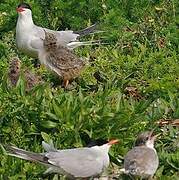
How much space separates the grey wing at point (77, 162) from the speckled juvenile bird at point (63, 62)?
1.79m

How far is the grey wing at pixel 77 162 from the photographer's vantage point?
5992mm

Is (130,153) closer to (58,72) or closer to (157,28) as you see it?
(58,72)

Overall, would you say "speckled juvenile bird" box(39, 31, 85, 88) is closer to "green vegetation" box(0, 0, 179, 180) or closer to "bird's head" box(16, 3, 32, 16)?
A: "green vegetation" box(0, 0, 179, 180)

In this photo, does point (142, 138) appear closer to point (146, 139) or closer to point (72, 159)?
point (146, 139)

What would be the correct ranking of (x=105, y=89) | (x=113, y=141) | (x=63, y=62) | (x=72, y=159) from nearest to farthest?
(x=72, y=159) < (x=113, y=141) < (x=105, y=89) < (x=63, y=62)

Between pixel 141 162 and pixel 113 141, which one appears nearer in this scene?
pixel 141 162

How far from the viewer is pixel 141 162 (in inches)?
239

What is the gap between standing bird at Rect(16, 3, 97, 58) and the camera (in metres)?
8.49

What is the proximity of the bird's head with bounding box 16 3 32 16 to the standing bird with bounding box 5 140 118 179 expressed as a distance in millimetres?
2864

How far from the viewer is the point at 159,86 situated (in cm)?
754

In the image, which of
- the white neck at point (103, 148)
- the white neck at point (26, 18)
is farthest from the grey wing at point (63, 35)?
the white neck at point (103, 148)

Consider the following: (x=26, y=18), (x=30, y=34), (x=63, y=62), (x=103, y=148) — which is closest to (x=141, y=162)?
(x=103, y=148)

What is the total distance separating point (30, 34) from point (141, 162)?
2969mm

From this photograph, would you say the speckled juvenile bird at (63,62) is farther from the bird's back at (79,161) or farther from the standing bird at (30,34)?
the bird's back at (79,161)
